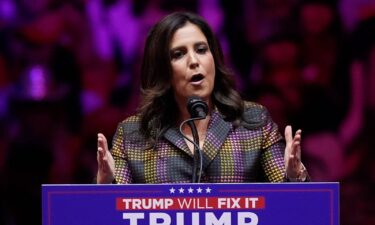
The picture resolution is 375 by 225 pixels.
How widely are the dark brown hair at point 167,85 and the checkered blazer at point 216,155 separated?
0.04 metres

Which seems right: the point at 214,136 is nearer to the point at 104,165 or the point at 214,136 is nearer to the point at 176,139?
the point at 176,139

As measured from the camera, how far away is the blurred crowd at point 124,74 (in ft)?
12.9

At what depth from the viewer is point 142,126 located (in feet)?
7.12

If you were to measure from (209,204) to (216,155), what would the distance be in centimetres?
47

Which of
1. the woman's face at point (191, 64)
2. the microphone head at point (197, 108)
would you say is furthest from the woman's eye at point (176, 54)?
the microphone head at point (197, 108)

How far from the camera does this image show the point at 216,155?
2.03 m

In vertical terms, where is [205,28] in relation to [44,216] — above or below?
above

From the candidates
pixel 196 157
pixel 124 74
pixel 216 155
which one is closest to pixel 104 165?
pixel 196 157

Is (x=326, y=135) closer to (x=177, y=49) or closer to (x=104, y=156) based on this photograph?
(x=177, y=49)

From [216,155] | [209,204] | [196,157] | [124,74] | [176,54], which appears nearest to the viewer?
[209,204]

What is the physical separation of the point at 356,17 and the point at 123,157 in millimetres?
2233

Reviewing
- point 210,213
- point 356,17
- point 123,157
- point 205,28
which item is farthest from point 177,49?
point 356,17

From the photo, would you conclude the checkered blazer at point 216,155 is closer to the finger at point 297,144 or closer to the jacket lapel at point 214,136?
the jacket lapel at point 214,136

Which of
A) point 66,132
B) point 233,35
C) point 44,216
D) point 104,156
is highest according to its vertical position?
point 233,35
